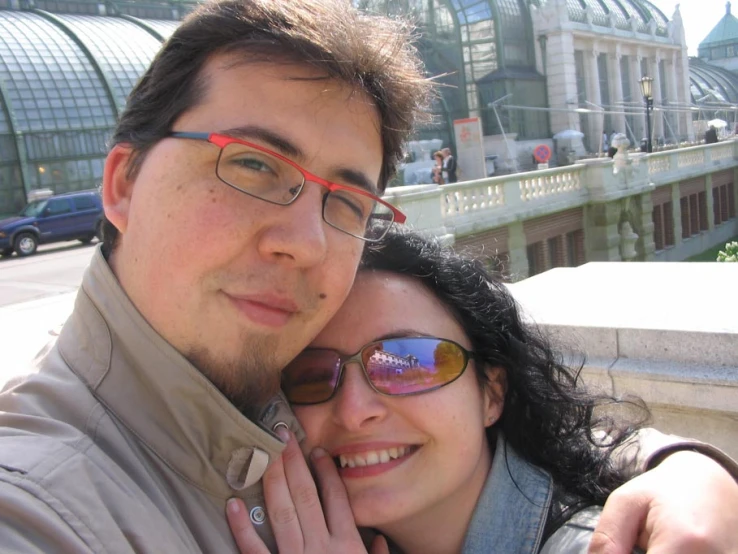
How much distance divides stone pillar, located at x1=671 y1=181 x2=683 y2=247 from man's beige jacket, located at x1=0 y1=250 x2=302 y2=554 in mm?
27987

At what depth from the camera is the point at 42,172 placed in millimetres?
28859

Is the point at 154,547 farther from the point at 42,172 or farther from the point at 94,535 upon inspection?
the point at 42,172

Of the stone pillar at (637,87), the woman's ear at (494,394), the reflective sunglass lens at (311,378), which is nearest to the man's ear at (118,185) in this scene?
the reflective sunglass lens at (311,378)

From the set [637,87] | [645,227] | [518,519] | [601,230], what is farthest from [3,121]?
[637,87]

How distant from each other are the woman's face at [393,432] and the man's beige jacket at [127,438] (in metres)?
0.34

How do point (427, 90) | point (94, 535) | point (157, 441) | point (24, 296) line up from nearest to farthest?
1. point (94, 535)
2. point (157, 441)
3. point (427, 90)
4. point (24, 296)

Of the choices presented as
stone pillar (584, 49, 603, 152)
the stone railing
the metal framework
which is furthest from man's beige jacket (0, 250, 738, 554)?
stone pillar (584, 49, 603, 152)

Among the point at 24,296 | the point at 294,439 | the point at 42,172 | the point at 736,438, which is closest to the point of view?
the point at 294,439

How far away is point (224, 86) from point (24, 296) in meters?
13.6

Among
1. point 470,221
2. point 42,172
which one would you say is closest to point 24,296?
point 470,221

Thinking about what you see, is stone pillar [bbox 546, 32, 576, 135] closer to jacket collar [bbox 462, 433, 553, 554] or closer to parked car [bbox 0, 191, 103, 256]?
parked car [bbox 0, 191, 103, 256]

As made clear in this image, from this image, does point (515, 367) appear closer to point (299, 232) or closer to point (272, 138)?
point (299, 232)

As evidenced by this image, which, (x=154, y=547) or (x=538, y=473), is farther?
(x=538, y=473)

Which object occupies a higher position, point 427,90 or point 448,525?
point 427,90
